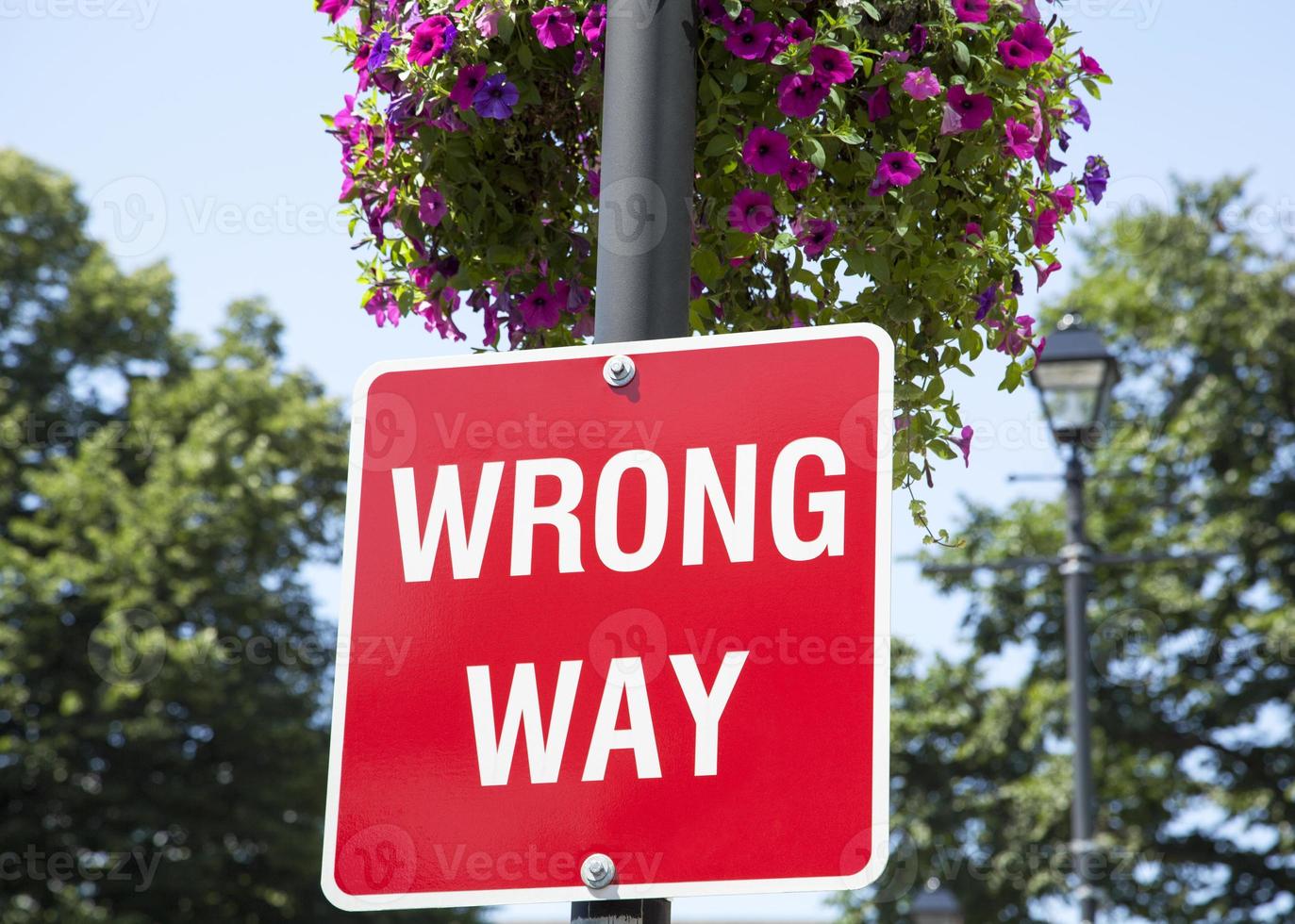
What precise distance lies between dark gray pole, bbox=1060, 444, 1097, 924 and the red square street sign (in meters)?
9.15

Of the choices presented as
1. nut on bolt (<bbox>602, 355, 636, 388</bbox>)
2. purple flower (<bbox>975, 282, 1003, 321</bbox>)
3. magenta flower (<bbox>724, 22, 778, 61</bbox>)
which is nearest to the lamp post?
purple flower (<bbox>975, 282, 1003, 321</bbox>)

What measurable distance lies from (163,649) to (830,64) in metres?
21.0

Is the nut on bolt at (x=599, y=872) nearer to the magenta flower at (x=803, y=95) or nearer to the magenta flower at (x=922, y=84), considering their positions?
the magenta flower at (x=803, y=95)

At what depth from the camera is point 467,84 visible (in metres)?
2.69

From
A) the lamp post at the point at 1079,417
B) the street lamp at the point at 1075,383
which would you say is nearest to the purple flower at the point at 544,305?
the lamp post at the point at 1079,417

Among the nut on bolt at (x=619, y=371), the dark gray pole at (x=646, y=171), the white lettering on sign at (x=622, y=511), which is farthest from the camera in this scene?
the dark gray pole at (x=646, y=171)

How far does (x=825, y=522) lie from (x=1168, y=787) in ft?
71.9

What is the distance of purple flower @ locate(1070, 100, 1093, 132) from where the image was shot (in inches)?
121

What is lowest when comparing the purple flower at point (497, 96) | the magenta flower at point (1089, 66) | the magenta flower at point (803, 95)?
the magenta flower at point (803, 95)

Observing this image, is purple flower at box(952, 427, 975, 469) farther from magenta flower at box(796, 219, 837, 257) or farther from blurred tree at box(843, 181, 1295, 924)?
blurred tree at box(843, 181, 1295, 924)

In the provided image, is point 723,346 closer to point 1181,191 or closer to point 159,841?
point 159,841

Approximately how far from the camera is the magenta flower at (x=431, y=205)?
9.44ft

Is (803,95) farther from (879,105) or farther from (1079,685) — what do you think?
(1079,685)

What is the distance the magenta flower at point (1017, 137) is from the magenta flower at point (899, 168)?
0.23 meters
